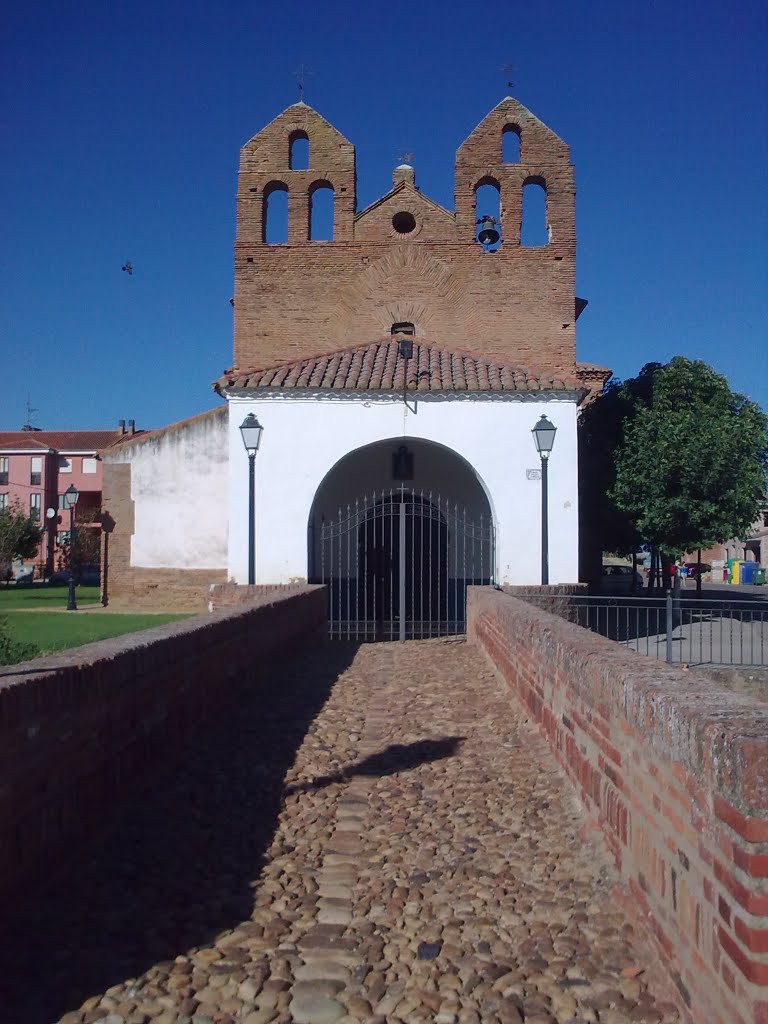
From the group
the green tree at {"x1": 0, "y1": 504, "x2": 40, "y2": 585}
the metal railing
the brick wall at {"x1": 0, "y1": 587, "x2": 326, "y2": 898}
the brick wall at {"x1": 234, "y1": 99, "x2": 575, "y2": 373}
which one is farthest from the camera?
the green tree at {"x1": 0, "y1": 504, "x2": 40, "y2": 585}

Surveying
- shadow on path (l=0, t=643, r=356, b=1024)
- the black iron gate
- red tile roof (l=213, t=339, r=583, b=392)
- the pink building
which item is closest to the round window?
red tile roof (l=213, t=339, r=583, b=392)

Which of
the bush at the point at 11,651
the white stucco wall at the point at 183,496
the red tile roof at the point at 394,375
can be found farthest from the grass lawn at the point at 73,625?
the red tile roof at the point at 394,375

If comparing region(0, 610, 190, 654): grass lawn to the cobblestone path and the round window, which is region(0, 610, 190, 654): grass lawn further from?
the round window

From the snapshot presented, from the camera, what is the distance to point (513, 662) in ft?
25.1

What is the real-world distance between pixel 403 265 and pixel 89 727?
1702cm

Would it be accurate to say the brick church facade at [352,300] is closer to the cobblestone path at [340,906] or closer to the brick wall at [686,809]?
the cobblestone path at [340,906]

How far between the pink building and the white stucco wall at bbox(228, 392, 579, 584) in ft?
141

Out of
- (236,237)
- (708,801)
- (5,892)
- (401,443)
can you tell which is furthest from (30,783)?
(236,237)

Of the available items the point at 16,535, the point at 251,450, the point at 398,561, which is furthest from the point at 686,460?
the point at 16,535

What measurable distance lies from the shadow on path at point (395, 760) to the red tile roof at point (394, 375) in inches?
368

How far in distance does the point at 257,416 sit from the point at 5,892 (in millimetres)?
12163

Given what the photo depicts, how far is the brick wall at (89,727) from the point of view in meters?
3.41

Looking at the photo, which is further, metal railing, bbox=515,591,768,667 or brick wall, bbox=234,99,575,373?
brick wall, bbox=234,99,575,373

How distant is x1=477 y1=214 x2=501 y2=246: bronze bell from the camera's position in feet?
64.1
